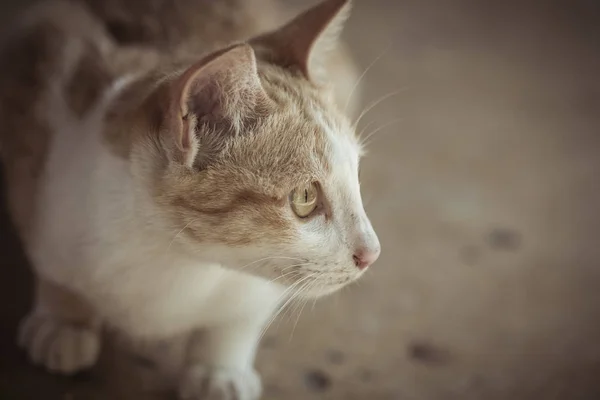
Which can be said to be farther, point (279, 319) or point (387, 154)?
point (387, 154)

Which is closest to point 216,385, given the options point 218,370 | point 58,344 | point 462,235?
point 218,370

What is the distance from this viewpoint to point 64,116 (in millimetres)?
1115

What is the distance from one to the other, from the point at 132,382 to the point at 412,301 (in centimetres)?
58

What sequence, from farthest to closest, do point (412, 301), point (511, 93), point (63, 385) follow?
point (511, 93), point (412, 301), point (63, 385)

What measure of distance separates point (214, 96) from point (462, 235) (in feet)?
2.85

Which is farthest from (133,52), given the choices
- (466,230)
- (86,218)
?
(466,230)

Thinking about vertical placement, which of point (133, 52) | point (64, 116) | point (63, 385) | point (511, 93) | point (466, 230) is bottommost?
point (63, 385)

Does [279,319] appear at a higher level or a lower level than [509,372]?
lower

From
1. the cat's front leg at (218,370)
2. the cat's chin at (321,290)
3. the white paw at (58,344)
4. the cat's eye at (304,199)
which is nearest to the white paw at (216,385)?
the cat's front leg at (218,370)

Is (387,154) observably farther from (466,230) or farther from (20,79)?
(20,79)

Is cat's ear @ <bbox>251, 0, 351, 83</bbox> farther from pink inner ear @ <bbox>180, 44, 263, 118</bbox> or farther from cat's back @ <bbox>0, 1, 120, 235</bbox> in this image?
cat's back @ <bbox>0, 1, 120, 235</bbox>

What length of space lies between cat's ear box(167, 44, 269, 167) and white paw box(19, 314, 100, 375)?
19.4 inches

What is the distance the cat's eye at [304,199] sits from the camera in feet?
2.99

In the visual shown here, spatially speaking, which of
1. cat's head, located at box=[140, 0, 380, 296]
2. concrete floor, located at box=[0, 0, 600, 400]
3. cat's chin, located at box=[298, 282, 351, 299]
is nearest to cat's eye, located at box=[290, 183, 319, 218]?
cat's head, located at box=[140, 0, 380, 296]
